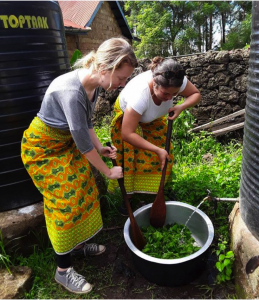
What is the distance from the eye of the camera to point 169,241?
6.77 feet

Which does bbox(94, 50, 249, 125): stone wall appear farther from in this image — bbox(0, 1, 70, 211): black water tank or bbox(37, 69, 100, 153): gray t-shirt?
bbox(37, 69, 100, 153): gray t-shirt

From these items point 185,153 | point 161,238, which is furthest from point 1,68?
point 185,153

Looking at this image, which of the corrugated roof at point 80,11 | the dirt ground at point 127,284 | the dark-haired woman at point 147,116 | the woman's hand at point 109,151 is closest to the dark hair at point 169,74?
the dark-haired woman at point 147,116

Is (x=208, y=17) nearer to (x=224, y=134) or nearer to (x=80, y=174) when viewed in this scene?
(x=224, y=134)

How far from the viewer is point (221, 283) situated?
188 centimetres

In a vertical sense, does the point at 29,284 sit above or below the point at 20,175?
below

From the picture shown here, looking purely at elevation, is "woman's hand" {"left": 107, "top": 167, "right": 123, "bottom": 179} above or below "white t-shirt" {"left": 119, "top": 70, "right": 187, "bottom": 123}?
below

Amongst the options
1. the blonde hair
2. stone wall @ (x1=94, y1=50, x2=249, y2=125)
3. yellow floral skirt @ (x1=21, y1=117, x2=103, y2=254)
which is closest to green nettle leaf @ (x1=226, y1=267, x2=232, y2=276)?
yellow floral skirt @ (x1=21, y1=117, x2=103, y2=254)

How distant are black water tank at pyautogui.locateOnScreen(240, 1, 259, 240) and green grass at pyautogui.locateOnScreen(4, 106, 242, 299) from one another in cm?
42

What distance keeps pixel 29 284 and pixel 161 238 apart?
1013 mm

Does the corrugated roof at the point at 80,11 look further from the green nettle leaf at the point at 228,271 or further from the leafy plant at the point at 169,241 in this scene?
the green nettle leaf at the point at 228,271

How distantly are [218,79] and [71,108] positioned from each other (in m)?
3.78

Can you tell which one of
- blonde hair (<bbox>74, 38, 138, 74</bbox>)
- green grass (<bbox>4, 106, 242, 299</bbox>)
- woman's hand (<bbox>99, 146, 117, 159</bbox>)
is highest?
blonde hair (<bbox>74, 38, 138, 74</bbox>)

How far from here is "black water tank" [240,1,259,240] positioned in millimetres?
1455
